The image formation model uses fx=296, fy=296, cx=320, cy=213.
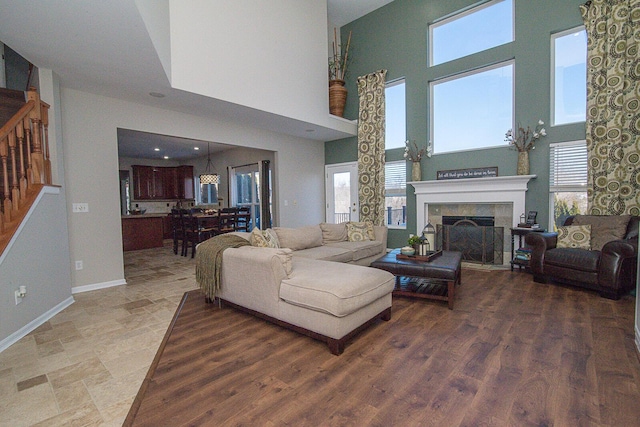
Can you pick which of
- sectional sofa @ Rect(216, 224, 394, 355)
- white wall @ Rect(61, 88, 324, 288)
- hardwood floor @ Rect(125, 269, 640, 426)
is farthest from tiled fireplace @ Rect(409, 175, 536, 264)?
white wall @ Rect(61, 88, 324, 288)

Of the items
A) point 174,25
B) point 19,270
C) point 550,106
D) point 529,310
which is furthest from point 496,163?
point 19,270

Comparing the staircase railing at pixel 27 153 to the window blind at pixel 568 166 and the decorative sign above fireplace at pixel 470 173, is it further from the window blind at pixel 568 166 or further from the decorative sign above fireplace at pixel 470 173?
the window blind at pixel 568 166

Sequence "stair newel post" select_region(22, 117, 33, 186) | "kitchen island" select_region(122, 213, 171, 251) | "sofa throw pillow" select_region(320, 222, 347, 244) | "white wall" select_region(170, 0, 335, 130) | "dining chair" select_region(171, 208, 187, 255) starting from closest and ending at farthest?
"stair newel post" select_region(22, 117, 33, 186) → "white wall" select_region(170, 0, 335, 130) → "sofa throw pillow" select_region(320, 222, 347, 244) → "dining chair" select_region(171, 208, 187, 255) → "kitchen island" select_region(122, 213, 171, 251)

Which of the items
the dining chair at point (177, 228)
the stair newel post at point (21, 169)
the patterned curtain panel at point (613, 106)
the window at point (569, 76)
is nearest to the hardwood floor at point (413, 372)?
the patterned curtain panel at point (613, 106)

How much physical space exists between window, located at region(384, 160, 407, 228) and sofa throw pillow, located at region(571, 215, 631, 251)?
9.52 ft

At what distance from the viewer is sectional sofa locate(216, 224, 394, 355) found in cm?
227

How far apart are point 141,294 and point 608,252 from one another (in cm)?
562

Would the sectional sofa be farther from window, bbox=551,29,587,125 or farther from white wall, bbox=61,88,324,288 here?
window, bbox=551,29,587,125

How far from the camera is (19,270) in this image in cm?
265

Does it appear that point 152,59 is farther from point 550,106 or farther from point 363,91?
point 550,106

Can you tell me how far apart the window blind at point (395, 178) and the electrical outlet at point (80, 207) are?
518 cm

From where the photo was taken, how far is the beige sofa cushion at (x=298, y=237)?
4.20 metres

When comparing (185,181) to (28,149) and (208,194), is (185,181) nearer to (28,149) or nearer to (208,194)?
(208,194)

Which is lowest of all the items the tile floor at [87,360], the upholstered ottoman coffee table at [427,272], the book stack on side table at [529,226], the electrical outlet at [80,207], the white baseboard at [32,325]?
the tile floor at [87,360]
